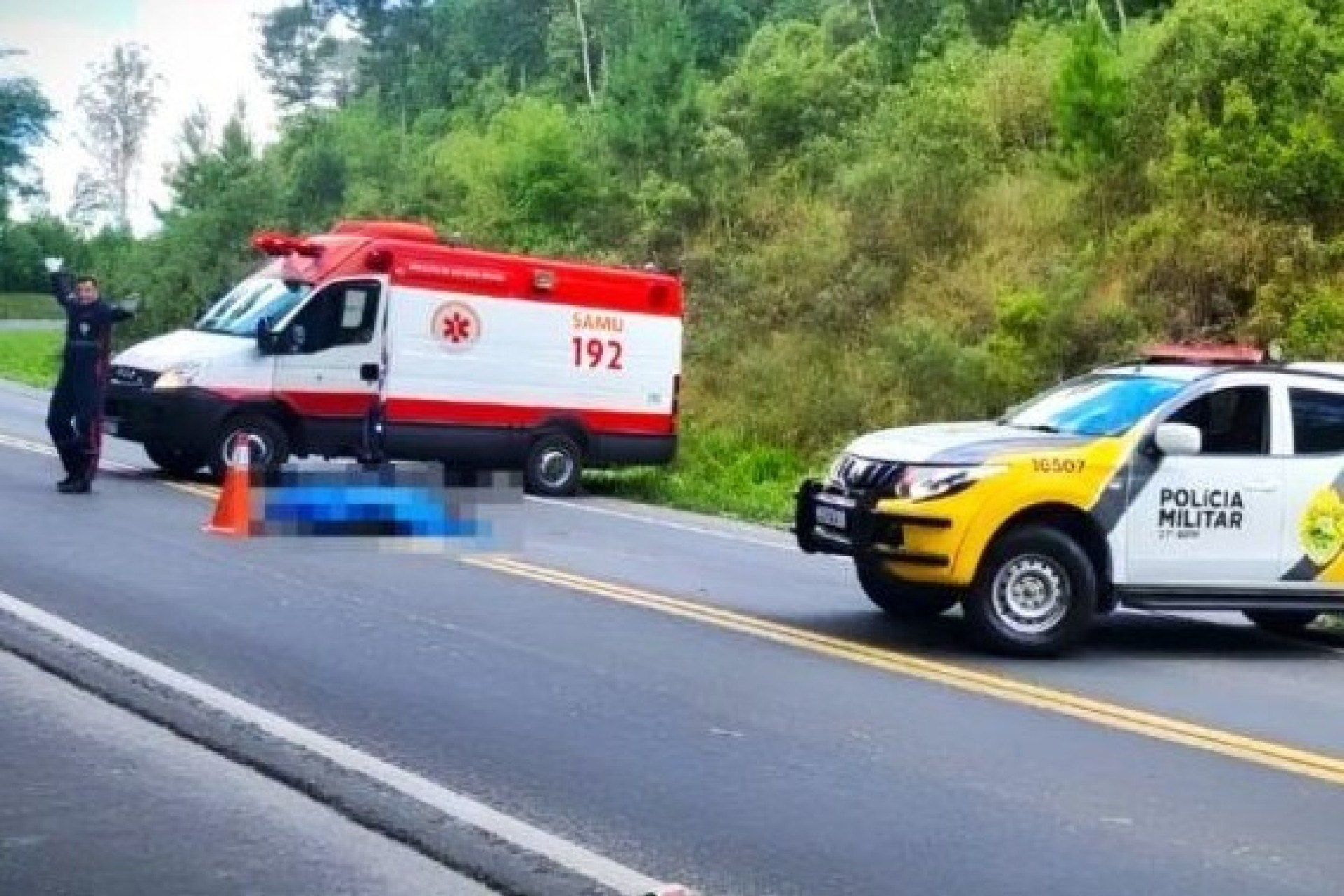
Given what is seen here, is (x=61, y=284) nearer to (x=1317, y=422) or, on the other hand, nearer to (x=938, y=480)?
(x=938, y=480)

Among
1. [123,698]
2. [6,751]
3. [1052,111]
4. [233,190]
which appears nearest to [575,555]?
[123,698]

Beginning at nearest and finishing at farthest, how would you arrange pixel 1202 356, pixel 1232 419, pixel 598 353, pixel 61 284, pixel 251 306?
1. pixel 1232 419
2. pixel 1202 356
3. pixel 61 284
4. pixel 251 306
5. pixel 598 353

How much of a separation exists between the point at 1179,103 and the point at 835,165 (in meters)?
8.13

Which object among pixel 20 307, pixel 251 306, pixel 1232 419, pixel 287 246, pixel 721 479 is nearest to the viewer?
pixel 1232 419

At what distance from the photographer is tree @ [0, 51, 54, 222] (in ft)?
51.3

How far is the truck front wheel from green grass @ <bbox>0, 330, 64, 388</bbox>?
23.5 metres

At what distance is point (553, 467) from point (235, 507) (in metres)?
6.21

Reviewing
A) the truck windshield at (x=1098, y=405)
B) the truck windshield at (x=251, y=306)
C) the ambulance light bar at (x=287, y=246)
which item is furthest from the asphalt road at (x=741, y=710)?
the ambulance light bar at (x=287, y=246)

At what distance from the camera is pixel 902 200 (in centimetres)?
2962

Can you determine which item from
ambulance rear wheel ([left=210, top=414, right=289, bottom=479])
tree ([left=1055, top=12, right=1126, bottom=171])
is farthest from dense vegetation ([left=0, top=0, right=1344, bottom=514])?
ambulance rear wheel ([left=210, top=414, right=289, bottom=479])

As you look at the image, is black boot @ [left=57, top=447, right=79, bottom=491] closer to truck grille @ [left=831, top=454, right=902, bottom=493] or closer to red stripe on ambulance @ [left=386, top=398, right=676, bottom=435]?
red stripe on ambulance @ [left=386, top=398, right=676, bottom=435]

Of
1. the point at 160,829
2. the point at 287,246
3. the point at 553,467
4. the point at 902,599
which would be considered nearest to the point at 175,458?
the point at 287,246

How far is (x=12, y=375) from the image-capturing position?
41.5 m

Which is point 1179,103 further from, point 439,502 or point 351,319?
point 439,502
